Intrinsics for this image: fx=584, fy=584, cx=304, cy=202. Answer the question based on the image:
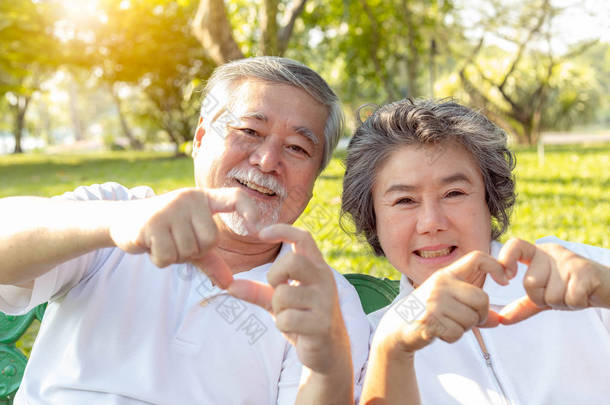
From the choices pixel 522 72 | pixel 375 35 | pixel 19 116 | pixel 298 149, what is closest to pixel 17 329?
pixel 298 149

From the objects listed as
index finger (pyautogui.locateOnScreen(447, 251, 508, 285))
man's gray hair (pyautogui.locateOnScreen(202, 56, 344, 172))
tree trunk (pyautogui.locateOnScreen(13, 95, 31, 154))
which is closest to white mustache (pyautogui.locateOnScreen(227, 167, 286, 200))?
man's gray hair (pyautogui.locateOnScreen(202, 56, 344, 172))

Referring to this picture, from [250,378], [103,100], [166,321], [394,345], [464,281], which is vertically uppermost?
[464,281]

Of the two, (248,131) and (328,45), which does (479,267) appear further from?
(328,45)

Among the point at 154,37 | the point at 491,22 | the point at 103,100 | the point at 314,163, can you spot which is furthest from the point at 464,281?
the point at 103,100

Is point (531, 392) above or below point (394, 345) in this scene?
below

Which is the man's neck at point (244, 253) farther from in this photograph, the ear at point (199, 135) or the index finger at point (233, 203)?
the index finger at point (233, 203)

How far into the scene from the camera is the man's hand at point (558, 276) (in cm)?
140

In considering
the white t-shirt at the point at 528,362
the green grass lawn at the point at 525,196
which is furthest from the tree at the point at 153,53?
the white t-shirt at the point at 528,362

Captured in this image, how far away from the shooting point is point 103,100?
312 feet

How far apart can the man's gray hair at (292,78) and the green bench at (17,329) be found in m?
0.65

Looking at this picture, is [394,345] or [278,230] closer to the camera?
[278,230]

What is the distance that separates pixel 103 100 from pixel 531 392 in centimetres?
10063

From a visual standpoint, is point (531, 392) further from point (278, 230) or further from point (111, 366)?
point (111, 366)

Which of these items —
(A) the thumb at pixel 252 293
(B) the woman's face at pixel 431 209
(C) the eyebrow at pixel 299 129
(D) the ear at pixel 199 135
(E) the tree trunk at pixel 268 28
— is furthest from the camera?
(E) the tree trunk at pixel 268 28
